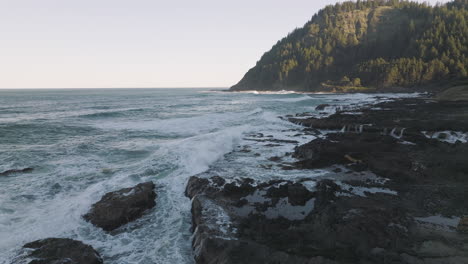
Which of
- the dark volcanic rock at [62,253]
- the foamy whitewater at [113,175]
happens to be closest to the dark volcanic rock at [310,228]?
the foamy whitewater at [113,175]

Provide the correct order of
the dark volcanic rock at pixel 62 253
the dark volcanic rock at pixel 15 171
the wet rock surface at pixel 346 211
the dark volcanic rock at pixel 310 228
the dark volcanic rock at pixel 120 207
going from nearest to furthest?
the dark volcanic rock at pixel 310 228, the wet rock surface at pixel 346 211, the dark volcanic rock at pixel 62 253, the dark volcanic rock at pixel 120 207, the dark volcanic rock at pixel 15 171

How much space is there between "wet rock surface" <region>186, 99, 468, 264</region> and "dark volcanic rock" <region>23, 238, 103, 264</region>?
294 centimetres

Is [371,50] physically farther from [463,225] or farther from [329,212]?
[329,212]

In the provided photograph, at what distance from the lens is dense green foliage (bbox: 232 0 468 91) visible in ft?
286

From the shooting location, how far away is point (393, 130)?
794 inches

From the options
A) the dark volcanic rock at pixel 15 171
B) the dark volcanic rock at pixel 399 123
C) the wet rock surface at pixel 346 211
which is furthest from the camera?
the dark volcanic rock at pixel 399 123

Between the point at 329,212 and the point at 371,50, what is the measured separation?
462 feet

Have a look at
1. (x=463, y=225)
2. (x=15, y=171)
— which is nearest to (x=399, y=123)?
(x=463, y=225)

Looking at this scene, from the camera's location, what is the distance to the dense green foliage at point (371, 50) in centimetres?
8712

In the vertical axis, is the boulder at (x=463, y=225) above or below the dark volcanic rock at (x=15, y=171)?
above

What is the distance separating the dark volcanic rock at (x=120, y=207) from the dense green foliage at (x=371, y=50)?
9141 centimetres

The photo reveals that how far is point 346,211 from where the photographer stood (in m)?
8.36

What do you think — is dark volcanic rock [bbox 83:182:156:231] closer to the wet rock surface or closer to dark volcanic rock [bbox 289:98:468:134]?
the wet rock surface

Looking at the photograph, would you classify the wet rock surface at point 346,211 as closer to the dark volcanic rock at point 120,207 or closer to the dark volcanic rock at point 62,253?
the dark volcanic rock at point 120,207
